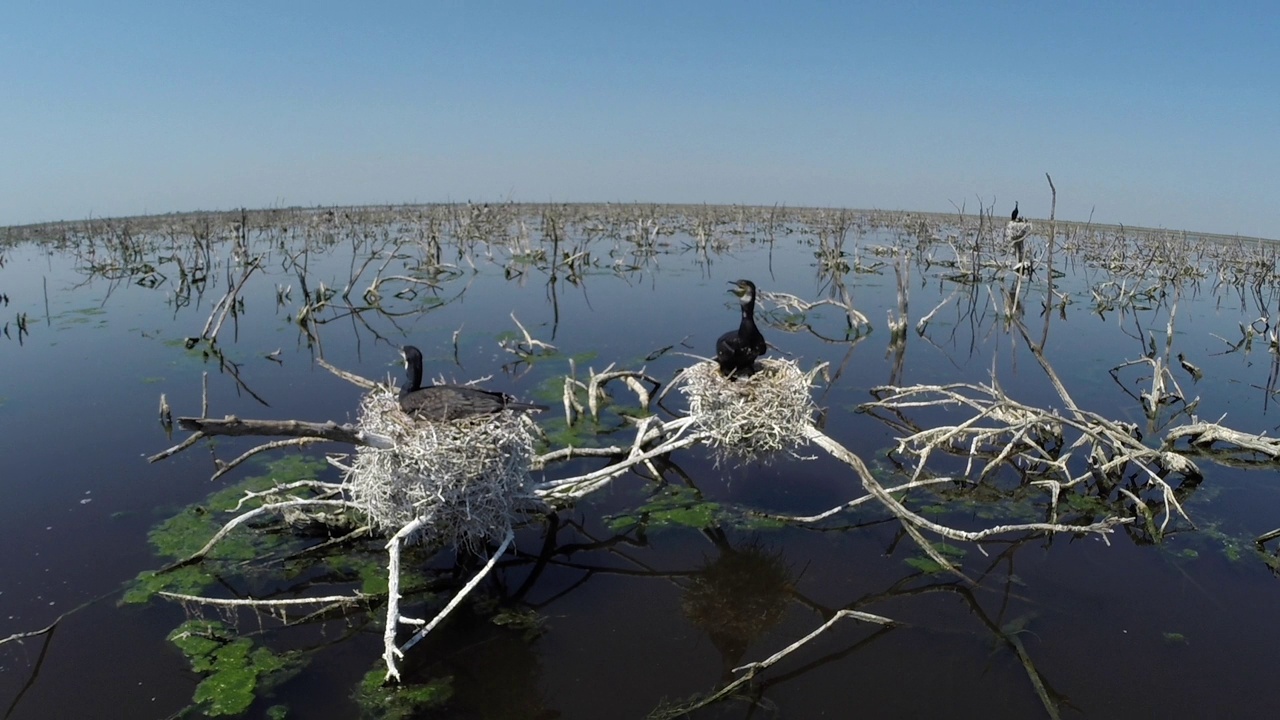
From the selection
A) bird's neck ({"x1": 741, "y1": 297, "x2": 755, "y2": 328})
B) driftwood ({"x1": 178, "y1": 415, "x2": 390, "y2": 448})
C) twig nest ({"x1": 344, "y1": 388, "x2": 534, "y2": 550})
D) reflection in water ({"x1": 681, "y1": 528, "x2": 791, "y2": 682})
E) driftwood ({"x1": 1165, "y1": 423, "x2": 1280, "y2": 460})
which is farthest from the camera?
driftwood ({"x1": 1165, "y1": 423, "x2": 1280, "y2": 460})

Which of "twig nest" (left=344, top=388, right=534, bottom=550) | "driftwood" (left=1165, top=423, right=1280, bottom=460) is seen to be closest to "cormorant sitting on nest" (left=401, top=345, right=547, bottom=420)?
"twig nest" (left=344, top=388, right=534, bottom=550)

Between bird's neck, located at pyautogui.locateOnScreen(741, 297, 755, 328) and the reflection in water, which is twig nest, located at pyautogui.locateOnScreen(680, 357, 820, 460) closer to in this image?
bird's neck, located at pyautogui.locateOnScreen(741, 297, 755, 328)

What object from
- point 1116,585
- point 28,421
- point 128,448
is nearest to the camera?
point 1116,585

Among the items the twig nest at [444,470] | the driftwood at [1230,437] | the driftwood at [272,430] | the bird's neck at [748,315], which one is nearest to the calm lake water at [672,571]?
the driftwood at [1230,437]

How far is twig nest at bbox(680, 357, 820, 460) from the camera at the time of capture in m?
6.17

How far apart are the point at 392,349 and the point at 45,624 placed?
893 centimetres

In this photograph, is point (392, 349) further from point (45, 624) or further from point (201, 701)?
point (201, 701)

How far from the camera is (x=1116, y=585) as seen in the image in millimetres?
6094

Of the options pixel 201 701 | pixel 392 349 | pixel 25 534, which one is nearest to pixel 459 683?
pixel 201 701

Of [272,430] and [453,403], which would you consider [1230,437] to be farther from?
[272,430]

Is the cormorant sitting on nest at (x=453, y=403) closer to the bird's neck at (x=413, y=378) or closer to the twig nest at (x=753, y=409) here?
the bird's neck at (x=413, y=378)

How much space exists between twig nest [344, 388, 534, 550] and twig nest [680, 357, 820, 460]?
1.77 m

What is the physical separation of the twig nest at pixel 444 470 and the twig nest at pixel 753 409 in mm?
1774

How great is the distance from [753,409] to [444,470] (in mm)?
2724
